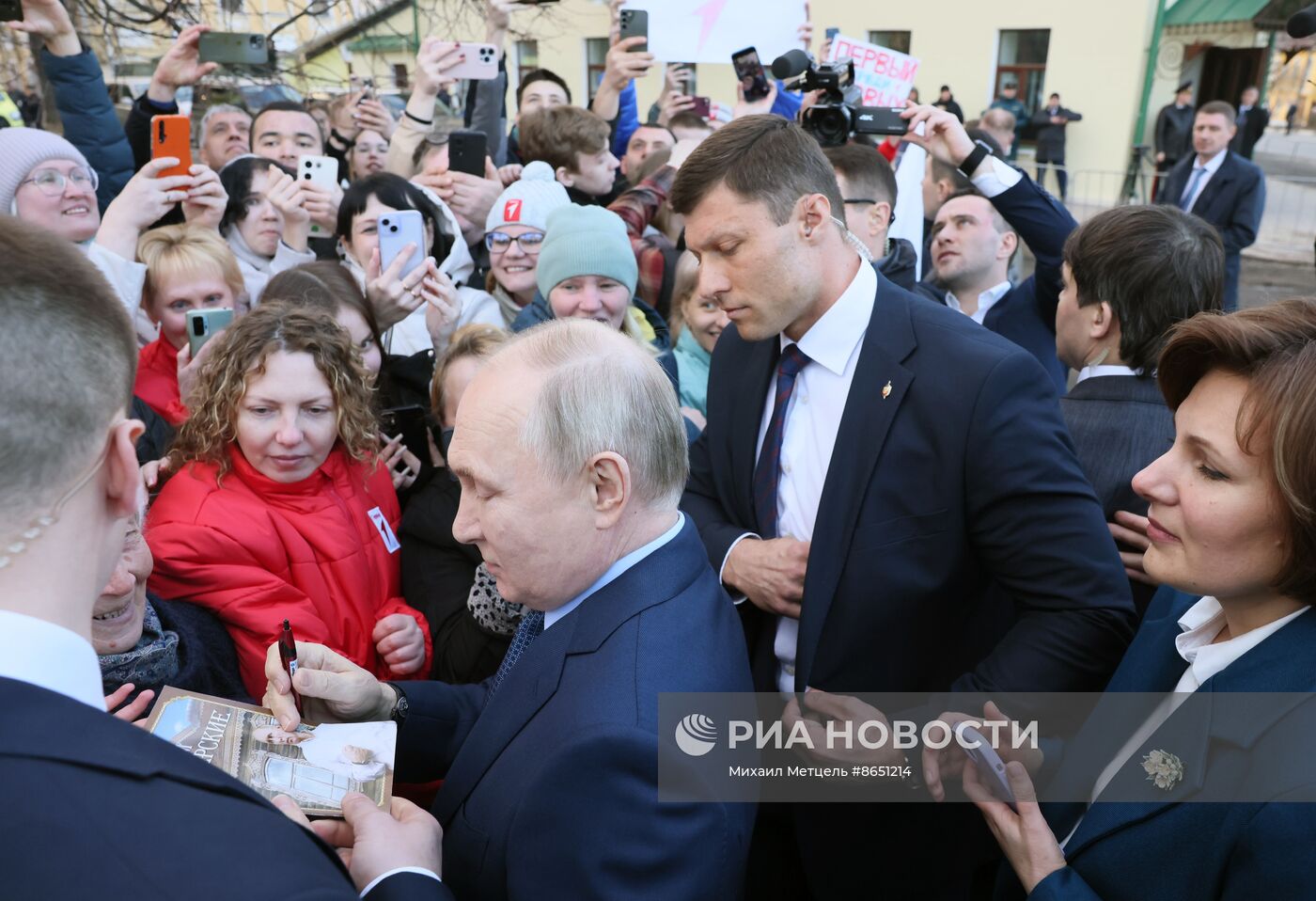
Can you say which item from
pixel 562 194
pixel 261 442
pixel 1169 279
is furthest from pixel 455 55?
pixel 1169 279

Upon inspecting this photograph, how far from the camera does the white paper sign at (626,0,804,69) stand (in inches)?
219

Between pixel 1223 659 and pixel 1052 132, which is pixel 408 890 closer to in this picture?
pixel 1223 659

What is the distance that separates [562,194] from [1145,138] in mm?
18258

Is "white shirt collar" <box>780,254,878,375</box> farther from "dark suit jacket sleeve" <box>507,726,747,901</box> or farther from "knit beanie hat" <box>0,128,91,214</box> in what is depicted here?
"knit beanie hat" <box>0,128,91,214</box>

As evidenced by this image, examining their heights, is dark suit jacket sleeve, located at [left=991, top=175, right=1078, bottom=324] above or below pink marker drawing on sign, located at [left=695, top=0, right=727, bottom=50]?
below

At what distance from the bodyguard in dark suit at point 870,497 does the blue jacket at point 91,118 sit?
368 centimetres

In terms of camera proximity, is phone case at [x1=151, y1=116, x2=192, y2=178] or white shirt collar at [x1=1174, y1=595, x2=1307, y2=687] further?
phone case at [x1=151, y1=116, x2=192, y2=178]

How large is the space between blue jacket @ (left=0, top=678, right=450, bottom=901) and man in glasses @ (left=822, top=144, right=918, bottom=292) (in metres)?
3.57

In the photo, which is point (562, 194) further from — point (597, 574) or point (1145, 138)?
point (1145, 138)

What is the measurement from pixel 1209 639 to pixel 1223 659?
122mm

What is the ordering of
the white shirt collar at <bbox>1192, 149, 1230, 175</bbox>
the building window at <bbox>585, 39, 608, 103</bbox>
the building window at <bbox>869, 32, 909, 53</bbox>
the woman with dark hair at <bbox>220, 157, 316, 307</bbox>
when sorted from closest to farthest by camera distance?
the woman with dark hair at <bbox>220, 157, 316, 307</bbox> → the white shirt collar at <bbox>1192, 149, 1230, 175</bbox> → the building window at <bbox>869, 32, 909, 53</bbox> → the building window at <bbox>585, 39, 608, 103</bbox>

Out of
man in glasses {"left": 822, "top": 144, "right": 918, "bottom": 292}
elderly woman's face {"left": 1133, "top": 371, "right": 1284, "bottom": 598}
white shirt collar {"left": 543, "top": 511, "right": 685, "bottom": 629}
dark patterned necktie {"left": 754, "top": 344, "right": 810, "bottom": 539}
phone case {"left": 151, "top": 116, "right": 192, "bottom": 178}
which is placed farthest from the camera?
man in glasses {"left": 822, "top": 144, "right": 918, "bottom": 292}

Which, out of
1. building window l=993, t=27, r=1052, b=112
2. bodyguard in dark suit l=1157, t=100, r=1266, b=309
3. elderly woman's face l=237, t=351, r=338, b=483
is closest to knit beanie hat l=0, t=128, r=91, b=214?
elderly woman's face l=237, t=351, r=338, b=483

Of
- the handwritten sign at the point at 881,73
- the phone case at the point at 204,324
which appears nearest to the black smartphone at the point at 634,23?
the handwritten sign at the point at 881,73
